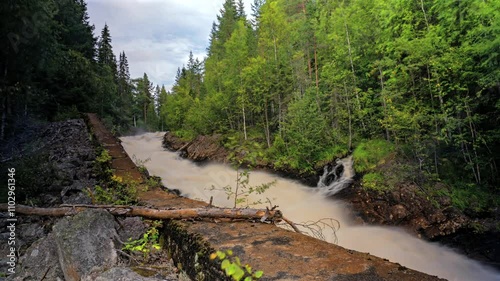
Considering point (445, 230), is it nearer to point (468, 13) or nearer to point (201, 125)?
point (468, 13)

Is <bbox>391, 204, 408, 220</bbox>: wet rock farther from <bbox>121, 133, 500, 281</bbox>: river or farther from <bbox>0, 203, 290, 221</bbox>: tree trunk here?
<bbox>0, 203, 290, 221</bbox>: tree trunk

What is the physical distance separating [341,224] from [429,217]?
10.3ft

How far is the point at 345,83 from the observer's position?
17891 millimetres

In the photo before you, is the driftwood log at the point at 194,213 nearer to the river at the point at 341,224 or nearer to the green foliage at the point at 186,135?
the river at the point at 341,224

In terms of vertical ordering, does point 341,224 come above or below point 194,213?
below

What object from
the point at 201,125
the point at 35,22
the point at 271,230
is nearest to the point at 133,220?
the point at 271,230

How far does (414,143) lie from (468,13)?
5.73 m

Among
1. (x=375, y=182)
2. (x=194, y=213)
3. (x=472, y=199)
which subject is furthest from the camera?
(x=375, y=182)

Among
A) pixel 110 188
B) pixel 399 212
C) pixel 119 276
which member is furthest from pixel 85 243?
pixel 399 212

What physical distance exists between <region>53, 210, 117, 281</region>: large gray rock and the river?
307cm

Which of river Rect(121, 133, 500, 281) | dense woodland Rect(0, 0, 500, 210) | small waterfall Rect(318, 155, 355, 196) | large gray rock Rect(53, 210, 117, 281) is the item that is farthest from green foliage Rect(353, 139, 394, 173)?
large gray rock Rect(53, 210, 117, 281)

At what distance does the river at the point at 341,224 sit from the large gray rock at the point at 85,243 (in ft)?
10.1

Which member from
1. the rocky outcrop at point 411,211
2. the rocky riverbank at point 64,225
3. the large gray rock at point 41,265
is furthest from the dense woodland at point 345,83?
the large gray rock at point 41,265

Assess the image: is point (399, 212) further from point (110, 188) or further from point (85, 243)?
point (85, 243)
